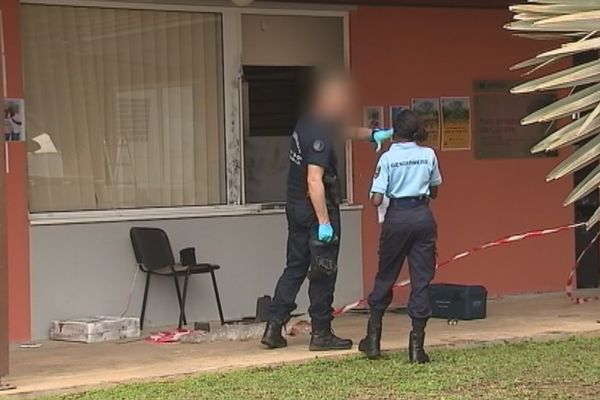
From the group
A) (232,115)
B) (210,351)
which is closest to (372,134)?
(210,351)

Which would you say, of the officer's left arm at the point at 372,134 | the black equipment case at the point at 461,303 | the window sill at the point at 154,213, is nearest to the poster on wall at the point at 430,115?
the window sill at the point at 154,213

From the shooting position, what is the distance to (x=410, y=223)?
7535 mm

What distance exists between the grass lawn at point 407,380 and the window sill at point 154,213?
2.42 meters

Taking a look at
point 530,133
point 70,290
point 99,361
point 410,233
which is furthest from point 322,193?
point 530,133

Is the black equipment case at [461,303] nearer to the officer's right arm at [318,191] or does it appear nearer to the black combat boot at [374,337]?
the black combat boot at [374,337]

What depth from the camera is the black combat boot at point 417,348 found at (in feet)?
24.7

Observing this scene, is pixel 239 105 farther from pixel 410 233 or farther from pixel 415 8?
pixel 410 233

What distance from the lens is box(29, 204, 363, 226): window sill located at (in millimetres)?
9070

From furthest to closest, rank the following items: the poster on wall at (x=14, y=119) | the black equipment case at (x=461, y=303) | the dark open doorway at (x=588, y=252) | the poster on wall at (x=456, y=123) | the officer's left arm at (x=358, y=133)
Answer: the dark open doorway at (x=588, y=252), the poster on wall at (x=456, y=123), the black equipment case at (x=461, y=303), the poster on wall at (x=14, y=119), the officer's left arm at (x=358, y=133)

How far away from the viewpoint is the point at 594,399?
256 inches

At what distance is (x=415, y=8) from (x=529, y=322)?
3203mm

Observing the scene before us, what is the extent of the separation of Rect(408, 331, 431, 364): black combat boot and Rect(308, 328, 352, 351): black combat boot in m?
0.62

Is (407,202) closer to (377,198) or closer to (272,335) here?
(377,198)

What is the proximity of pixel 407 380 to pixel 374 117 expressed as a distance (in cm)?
391
